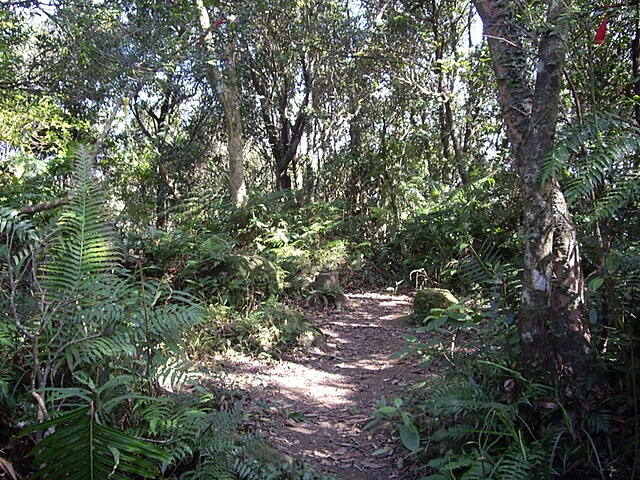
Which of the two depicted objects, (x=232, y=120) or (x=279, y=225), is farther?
(x=232, y=120)

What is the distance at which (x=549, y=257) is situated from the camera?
3012 mm

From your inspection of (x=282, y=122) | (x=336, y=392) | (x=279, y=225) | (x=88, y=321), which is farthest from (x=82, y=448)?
(x=282, y=122)

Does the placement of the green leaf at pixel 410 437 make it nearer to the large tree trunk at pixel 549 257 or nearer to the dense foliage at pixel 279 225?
the dense foliage at pixel 279 225

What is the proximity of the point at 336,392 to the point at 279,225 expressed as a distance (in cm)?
472

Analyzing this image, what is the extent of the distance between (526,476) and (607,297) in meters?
1.25

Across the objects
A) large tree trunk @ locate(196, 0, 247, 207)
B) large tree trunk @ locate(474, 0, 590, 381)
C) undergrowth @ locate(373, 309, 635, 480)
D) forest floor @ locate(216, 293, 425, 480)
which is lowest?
forest floor @ locate(216, 293, 425, 480)

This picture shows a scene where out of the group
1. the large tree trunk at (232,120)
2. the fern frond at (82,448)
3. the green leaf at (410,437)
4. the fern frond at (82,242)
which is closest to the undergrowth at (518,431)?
the green leaf at (410,437)

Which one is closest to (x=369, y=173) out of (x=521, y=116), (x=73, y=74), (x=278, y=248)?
(x=278, y=248)

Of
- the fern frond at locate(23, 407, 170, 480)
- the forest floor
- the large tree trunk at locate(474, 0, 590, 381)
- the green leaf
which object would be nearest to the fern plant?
the fern frond at locate(23, 407, 170, 480)

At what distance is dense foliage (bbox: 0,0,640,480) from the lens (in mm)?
2613

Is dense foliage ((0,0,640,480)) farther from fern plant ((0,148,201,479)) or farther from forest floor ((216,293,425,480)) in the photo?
forest floor ((216,293,425,480))

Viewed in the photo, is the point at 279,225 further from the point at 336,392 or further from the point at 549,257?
the point at 549,257

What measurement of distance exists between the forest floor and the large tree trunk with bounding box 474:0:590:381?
1.26 metres

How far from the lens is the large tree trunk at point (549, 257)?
9.70 ft
